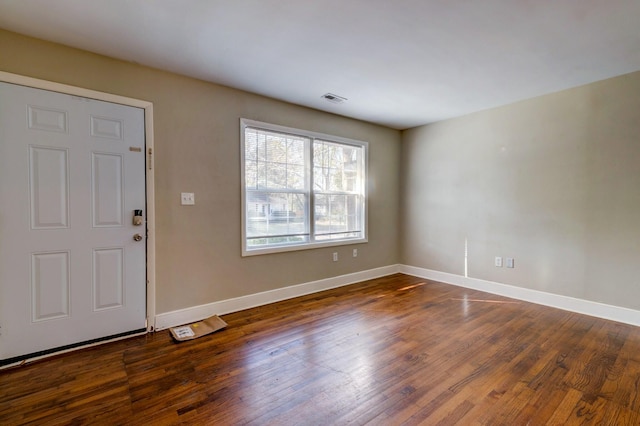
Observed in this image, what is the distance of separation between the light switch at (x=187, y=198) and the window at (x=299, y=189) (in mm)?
539

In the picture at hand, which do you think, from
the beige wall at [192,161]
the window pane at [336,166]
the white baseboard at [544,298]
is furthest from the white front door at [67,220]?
the white baseboard at [544,298]

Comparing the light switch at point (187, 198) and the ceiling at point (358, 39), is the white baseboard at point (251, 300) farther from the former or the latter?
the ceiling at point (358, 39)

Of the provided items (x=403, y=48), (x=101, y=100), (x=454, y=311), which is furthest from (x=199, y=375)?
(x=403, y=48)

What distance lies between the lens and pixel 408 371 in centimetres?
208

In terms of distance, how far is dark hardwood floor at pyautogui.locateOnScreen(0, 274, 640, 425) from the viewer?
1.67 metres

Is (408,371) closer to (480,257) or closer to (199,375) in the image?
(199,375)

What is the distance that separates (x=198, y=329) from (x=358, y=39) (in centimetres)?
A: 291

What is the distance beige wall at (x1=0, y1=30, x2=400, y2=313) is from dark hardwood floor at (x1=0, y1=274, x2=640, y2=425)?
A: 497 mm

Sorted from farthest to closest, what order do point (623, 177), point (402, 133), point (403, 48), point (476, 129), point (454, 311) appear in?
point (402, 133) < point (476, 129) < point (454, 311) < point (623, 177) < point (403, 48)

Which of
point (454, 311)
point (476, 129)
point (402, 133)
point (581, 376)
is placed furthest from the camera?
point (402, 133)

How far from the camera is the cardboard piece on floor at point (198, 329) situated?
8.59 feet

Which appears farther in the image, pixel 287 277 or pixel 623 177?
pixel 287 277

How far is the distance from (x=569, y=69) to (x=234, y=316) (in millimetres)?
4146

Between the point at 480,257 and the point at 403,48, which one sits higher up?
the point at 403,48
